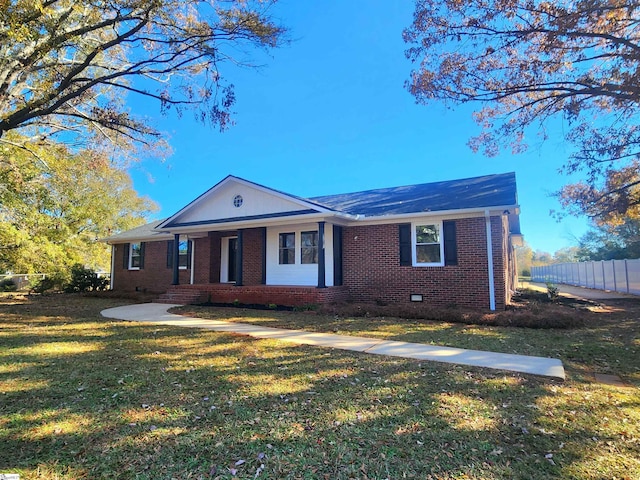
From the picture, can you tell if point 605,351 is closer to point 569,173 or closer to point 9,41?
point 569,173

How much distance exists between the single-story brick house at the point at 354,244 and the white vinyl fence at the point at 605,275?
27.4 ft

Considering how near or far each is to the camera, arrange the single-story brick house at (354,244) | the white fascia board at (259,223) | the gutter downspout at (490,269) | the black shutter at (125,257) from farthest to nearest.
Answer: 1. the black shutter at (125,257)
2. the white fascia board at (259,223)
3. the single-story brick house at (354,244)
4. the gutter downspout at (490,269)

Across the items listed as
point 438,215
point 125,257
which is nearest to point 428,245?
point 438,215

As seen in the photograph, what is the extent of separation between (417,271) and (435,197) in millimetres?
3093

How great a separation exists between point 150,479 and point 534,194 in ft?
72.5

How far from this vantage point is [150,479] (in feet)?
8.70

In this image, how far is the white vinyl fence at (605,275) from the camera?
1969cm

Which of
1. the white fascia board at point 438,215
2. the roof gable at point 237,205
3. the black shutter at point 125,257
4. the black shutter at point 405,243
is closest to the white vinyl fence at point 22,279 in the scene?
the black shutter at point 125,257

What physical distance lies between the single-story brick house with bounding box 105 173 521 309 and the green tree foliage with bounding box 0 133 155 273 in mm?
4178

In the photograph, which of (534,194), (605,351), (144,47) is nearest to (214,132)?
(144,47)

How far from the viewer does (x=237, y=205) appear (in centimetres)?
1471

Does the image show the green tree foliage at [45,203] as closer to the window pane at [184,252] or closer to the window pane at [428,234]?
the window pane at [184,252]

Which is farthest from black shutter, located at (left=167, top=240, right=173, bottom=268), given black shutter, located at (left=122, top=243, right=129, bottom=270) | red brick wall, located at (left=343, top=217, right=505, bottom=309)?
red brick wall, located at (left=343, top=217, right=505, bottom=309)

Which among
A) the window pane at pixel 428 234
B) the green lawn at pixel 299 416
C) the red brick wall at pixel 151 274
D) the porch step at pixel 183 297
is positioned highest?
the window pane at pixel 428 234
